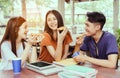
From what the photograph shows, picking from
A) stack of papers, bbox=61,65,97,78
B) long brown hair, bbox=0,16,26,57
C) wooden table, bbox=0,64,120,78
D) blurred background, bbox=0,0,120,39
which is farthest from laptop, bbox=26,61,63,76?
blurred background, bbox=0,0,120,39

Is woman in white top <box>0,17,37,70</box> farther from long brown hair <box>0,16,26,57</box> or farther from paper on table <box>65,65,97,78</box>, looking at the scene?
paper on table <box>65,65,97,78</box>

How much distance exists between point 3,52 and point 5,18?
8.22 ft

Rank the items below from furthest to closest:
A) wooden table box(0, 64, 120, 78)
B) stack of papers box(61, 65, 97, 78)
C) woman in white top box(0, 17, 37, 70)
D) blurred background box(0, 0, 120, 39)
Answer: blurred background box(0, 0, 120, 39)
woman in white top box(0, 17, 37, 70)
wooden table box(0, 64, 120, 78)
stack of papers box(61, 65, 97, 78)

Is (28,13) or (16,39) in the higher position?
(28,13)

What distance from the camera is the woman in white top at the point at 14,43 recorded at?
6.12 feet

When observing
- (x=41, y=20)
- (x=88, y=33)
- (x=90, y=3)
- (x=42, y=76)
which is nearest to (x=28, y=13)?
(x=41, y=20)

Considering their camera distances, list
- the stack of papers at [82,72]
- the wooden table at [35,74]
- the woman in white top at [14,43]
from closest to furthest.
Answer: the stack of papers at [82,72] < the wooden table at [35,74] < the woman in white top at [14,43]

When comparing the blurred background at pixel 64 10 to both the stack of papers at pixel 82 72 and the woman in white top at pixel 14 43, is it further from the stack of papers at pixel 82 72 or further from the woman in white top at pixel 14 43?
the stack of papers at pixel 82 72

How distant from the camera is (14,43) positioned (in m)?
1.92

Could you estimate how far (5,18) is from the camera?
424cm

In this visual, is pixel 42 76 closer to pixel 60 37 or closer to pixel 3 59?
pixel 3 59

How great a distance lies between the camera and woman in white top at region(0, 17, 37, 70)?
1.86 m

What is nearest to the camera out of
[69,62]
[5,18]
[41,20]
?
[69,62]

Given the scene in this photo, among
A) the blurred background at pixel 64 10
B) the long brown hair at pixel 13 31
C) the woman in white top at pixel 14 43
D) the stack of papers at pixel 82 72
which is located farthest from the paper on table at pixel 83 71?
the blurred background at pixel 64 10
